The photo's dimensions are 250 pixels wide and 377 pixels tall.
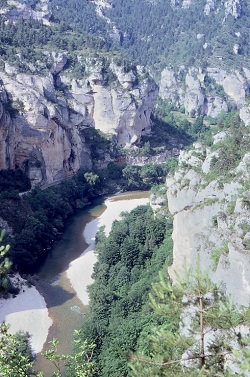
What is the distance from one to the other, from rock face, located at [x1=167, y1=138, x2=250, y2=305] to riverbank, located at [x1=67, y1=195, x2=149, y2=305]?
9669mm

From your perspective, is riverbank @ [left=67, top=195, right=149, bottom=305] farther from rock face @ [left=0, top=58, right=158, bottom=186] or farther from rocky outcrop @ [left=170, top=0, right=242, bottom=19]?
rocky outcrop @ [left=170, top=0, right=242, bottom=19]

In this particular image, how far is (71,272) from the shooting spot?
36.4 m

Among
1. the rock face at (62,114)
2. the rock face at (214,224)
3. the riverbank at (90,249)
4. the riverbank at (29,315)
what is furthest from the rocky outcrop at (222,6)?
the riverbank at (29,315)

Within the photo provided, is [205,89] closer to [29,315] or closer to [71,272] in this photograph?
[71,272]

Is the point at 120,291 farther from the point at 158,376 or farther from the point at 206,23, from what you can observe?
the point at 206,23

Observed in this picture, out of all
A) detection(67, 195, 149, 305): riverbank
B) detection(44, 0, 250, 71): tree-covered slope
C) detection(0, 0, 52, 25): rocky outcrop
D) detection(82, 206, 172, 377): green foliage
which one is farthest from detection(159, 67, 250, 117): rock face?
detection(82, 206, 172, 377): green foliage

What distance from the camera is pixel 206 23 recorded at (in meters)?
134

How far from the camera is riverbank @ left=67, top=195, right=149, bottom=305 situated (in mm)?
34250

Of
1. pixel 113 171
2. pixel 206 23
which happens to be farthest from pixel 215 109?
pixel 113 171

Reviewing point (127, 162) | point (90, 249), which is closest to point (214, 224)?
point (90, 249)

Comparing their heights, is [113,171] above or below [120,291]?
below

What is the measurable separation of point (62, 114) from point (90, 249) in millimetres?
21988

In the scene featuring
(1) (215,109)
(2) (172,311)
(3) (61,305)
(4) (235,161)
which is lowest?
(1) (215,109)

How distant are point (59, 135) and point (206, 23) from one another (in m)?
93.1
